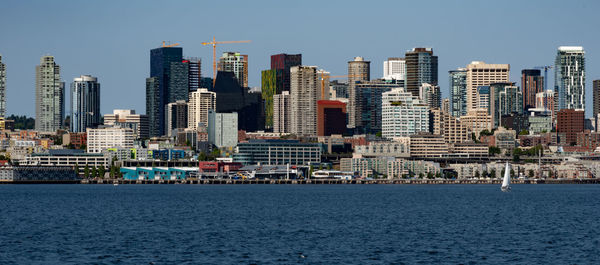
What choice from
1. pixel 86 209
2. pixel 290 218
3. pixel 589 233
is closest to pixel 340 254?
pixel 589 233

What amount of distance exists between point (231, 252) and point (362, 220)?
113 ft

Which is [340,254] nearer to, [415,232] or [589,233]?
[415,232]

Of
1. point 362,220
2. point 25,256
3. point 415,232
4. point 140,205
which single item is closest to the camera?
point 25,256

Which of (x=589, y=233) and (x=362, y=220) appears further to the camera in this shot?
(x=362, y=220)

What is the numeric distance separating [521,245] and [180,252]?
25617mm

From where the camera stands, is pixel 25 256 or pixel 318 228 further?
pixel 318 228

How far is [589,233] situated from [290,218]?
32146mm

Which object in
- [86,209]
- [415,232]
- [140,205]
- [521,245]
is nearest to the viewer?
[521,245]

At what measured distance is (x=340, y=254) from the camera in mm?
75188

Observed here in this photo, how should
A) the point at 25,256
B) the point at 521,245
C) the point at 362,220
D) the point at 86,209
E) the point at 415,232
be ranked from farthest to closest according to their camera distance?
the point at 86,209, the point at 362,220, the point at 415,232, the point at 521,245, the point at 25,256

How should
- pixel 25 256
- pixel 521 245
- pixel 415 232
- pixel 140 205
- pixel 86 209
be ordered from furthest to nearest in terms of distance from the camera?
1. pixel 140 205
2. pixel 86 209
3. pixel 415 232
4. pixel 521 245
5. pixel 25 256

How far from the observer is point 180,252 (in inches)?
3019

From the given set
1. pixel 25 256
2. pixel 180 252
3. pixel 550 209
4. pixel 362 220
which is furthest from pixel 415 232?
pixel 550 209

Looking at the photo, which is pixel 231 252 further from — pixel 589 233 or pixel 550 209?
pixel 550 209
